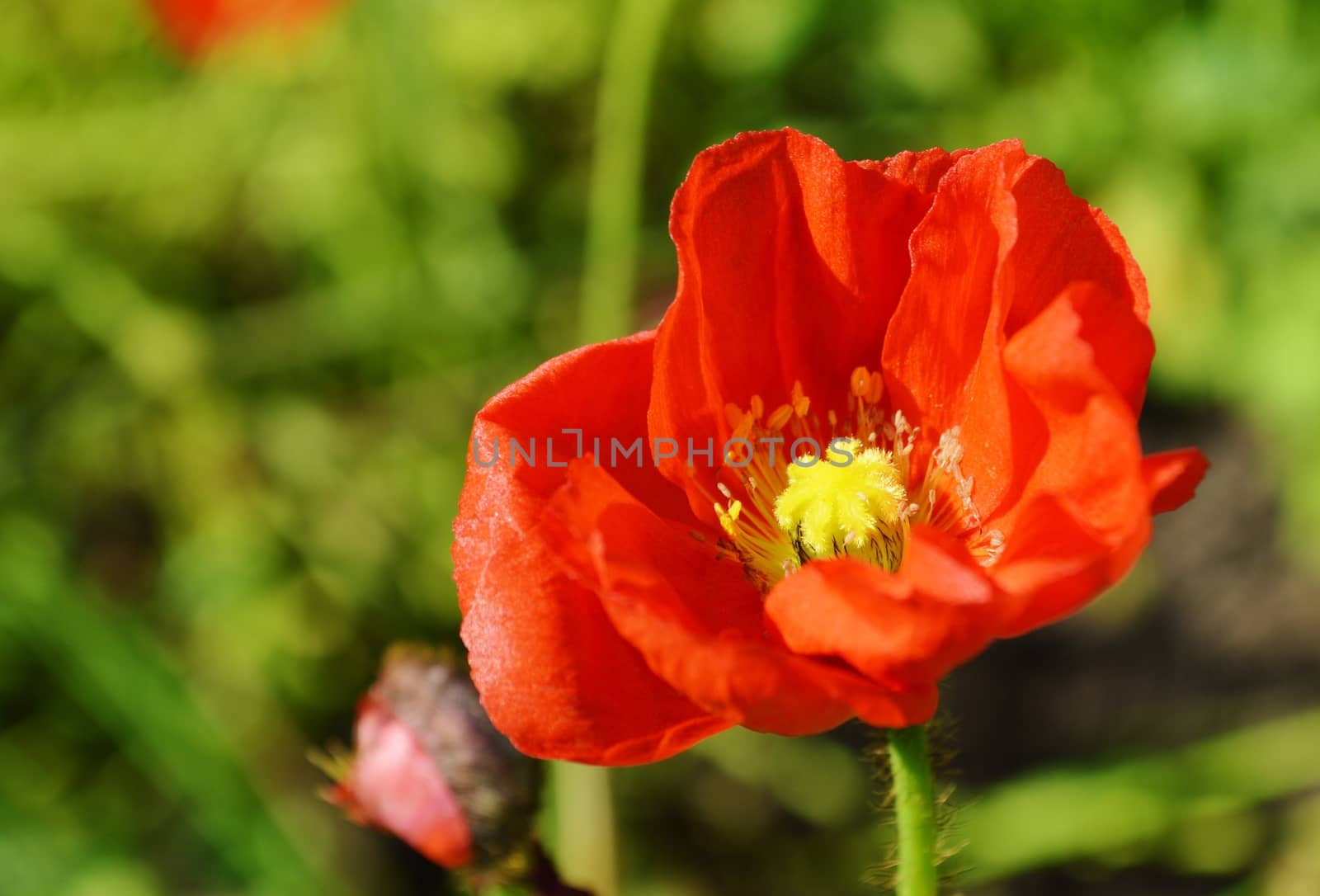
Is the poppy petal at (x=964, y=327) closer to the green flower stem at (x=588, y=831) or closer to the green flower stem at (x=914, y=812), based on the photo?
the green flower stem at (x=914, y=812)

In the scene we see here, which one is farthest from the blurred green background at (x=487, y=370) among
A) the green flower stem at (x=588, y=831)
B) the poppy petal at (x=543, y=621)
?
the poppy petal at (x=543, y=621)

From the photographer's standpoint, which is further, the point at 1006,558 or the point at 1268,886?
the point at 1268,886

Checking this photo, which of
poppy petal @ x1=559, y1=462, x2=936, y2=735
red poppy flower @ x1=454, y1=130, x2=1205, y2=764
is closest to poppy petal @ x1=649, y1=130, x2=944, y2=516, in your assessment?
red poppy flower @ x1=454, y1=130, x2=1205, y2=764

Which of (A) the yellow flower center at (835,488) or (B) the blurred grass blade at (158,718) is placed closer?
(A) the yellow flower center at (835,488)

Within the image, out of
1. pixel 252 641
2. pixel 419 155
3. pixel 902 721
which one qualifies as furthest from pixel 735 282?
pixel 252 641

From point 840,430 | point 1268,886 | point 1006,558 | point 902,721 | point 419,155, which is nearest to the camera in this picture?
point 902,721

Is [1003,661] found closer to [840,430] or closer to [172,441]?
[840,430]

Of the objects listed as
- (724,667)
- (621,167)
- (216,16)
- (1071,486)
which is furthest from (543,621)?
(216,16)
